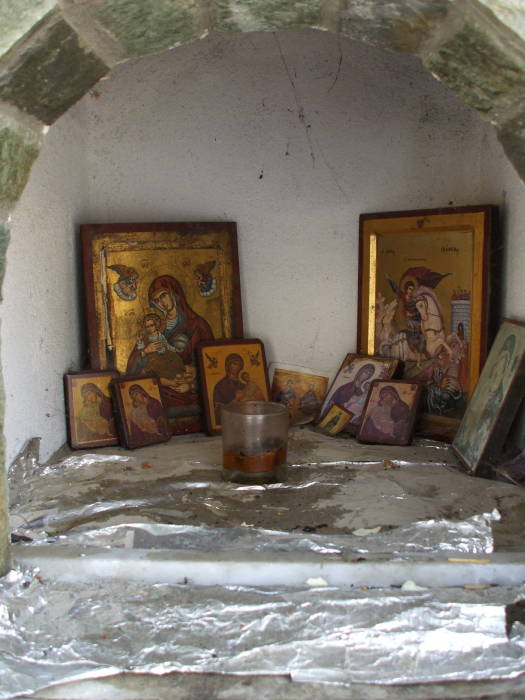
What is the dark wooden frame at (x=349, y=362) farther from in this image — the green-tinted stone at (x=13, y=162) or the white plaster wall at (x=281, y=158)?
the green-tinted stone at (x=13, y=162)

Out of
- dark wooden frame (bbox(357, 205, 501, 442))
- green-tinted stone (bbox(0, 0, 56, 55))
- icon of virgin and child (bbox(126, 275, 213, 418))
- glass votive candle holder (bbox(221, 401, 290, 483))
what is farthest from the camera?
icon of virgin and child (bbox(126, 275, 213, 418))

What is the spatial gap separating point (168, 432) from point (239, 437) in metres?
0.72

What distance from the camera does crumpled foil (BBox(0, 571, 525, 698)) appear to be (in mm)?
1794

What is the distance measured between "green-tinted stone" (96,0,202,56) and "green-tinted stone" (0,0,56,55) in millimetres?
134

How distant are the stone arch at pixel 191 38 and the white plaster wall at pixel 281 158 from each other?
1.75m

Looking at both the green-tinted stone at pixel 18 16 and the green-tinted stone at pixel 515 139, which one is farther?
the green-tinted stone at pixel 515 139

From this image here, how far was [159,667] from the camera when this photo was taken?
5.91 ft

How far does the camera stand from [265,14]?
1.88 metres

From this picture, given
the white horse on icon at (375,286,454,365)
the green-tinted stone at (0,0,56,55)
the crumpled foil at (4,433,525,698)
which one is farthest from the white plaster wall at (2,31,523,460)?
the green-tinted stone at (0,0,56,55)

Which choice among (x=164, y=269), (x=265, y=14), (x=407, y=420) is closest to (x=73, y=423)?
(x=164, y=269)

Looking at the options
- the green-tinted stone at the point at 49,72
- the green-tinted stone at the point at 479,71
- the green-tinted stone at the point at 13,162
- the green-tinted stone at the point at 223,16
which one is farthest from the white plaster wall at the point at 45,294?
the green-tinted stone at the point at 479,71

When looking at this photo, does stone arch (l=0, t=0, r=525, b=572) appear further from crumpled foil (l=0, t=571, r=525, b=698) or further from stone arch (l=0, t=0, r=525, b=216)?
crumpled foil (l=0, t=571, r=525, b=698)

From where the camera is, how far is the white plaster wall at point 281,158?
3861 millimetres

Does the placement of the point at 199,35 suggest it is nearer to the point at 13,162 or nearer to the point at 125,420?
the point at 13,162
